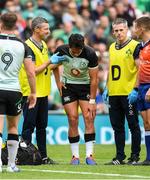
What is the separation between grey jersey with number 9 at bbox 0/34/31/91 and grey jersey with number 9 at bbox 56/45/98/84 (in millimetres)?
2134

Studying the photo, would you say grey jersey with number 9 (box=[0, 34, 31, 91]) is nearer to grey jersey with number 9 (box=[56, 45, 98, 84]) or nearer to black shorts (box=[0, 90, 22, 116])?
black shorts (box=[0, 90, 22, 116])

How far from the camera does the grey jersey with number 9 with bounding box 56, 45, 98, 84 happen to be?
14672 mm

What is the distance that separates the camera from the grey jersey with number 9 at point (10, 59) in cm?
1259

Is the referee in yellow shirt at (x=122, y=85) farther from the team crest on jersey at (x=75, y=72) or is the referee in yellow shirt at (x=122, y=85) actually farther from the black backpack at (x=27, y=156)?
the black backpack at (x=27, y=156)

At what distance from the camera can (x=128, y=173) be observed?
1270 centimetres

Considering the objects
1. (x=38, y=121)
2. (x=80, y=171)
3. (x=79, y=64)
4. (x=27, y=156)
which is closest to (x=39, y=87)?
(x=38, y=121)

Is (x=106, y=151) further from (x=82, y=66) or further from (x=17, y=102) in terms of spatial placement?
(x=17, y=102)

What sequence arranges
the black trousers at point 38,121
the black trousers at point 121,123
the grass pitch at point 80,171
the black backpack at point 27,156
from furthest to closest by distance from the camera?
the black trousers at point 38,121 → the black trousers at point 121,123 → the black backpack at point 27,156 → the grass pitch at point 80,171

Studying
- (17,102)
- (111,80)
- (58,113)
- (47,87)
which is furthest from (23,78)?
(58,113)

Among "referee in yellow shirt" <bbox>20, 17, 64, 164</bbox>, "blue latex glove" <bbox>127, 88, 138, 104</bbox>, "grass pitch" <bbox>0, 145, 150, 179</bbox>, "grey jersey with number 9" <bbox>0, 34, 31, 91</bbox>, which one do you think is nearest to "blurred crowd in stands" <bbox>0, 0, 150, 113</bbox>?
"referee in yellow shirt" <bbox>20, 17, 64, 164</bbox>

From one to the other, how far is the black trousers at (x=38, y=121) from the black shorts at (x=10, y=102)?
212cm

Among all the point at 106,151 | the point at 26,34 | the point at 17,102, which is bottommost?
the point at 106,151

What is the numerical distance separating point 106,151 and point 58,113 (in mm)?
3036

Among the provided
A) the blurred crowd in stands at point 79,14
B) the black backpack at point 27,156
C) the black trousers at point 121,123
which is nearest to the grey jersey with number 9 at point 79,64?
the black trousers at point 121,123
